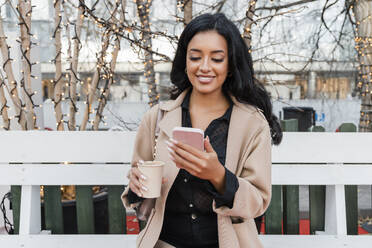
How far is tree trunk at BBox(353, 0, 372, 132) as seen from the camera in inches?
148

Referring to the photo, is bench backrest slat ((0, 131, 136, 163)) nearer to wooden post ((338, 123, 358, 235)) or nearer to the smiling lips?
the smiling lips

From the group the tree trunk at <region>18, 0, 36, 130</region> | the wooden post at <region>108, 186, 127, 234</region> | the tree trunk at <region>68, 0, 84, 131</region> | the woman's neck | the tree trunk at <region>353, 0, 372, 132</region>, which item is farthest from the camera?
the tree trunk at <region>353, 0, 372, 132</region>

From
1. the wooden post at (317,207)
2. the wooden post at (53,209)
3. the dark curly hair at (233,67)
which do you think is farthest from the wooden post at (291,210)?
the wooden post at (53,209)

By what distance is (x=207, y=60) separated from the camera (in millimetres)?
1318

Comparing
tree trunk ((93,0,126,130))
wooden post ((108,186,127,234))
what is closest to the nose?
wooden post ((108,186,127,234))

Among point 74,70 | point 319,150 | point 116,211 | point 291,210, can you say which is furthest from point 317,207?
point 74,70

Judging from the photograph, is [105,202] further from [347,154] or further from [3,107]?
[347,154]

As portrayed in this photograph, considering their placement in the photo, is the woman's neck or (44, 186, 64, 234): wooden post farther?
(44, 186, 64, 234): wooden post

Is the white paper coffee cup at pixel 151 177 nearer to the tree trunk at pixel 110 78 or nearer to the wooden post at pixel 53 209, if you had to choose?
the wooden post at pixel 53 209

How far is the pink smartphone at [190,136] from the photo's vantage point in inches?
41.3

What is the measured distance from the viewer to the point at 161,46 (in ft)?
14.2

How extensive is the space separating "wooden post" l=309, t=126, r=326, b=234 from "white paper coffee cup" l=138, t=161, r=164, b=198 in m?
1.33

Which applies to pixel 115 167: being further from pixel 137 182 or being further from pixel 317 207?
pixel 317 207

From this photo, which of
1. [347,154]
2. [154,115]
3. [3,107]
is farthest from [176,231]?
[3,107]
